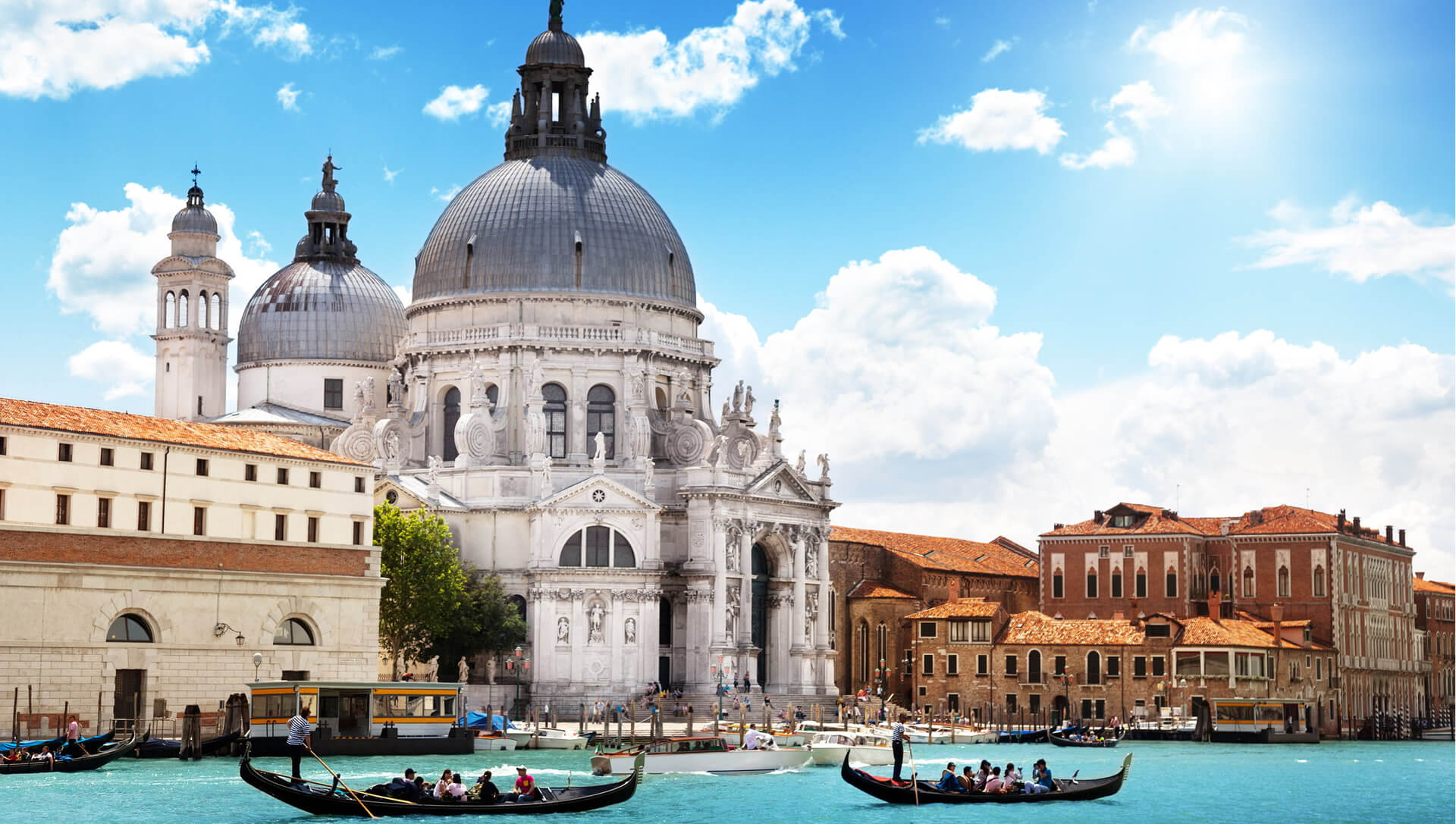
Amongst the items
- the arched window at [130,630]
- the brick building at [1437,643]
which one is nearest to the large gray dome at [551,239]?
the arched window at [130,630]

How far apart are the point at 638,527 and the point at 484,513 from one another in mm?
5550

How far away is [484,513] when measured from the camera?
8031 cm

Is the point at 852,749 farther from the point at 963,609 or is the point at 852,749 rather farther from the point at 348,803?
the point at 963,609

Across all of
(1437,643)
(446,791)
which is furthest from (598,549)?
(1437,643)

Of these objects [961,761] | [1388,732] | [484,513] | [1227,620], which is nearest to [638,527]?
[484,513]

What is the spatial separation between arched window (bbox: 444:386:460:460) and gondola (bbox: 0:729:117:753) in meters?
33.7

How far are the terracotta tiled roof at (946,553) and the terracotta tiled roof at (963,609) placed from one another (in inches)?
157

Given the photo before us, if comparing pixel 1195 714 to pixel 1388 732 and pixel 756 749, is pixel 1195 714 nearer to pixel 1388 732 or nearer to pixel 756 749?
pixel 1388 732

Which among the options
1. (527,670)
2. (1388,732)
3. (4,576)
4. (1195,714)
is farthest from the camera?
(1388,732)

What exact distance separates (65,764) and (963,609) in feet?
157

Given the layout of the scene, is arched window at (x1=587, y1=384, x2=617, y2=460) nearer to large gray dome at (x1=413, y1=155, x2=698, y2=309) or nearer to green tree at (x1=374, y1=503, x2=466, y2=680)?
large gray dome at (x1=413, y1=155, x2=698, y2=309)

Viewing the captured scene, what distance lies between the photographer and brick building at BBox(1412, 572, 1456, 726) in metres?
108

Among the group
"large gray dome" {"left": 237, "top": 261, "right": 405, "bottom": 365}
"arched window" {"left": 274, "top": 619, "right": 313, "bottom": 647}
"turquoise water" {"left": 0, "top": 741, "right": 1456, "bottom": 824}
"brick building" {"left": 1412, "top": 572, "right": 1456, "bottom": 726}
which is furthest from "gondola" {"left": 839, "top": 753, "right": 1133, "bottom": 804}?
"brick building" {"left": 1412, "top": 572, "right": 1456, "bottom": 726}

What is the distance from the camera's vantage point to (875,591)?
95.4 metres
